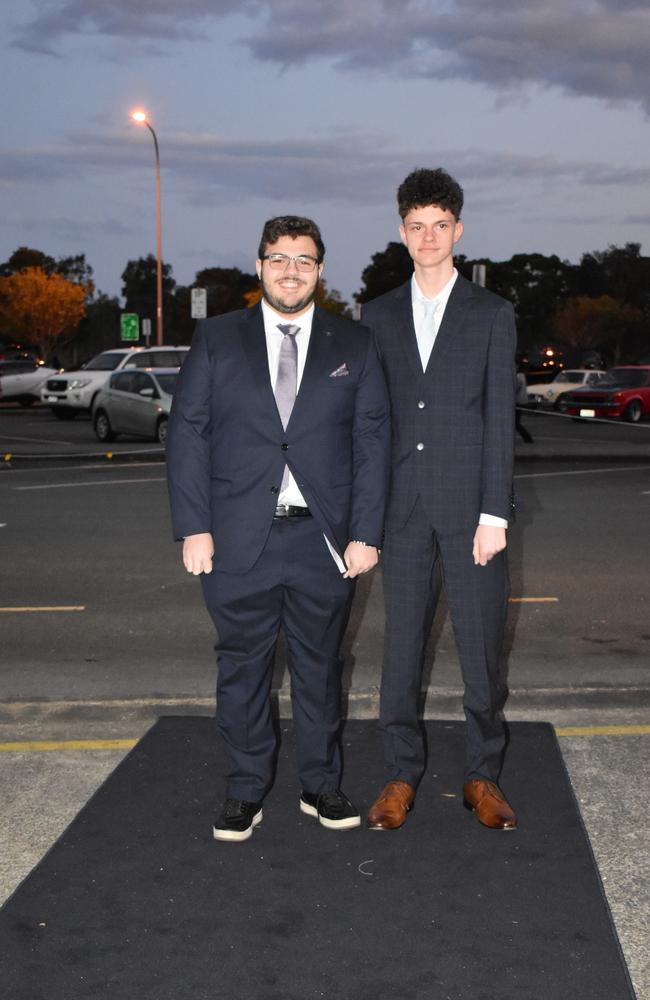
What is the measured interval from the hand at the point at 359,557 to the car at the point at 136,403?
18.7 m

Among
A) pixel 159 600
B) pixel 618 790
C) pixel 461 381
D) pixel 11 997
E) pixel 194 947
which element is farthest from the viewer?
pixel 159 600

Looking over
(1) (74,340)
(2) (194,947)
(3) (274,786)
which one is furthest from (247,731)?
(1) (74,340)

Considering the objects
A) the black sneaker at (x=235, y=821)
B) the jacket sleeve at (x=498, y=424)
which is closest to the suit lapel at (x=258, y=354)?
the jacket sleeve at (x=498, y=424)

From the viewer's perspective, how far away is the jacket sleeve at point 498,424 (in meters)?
4.46

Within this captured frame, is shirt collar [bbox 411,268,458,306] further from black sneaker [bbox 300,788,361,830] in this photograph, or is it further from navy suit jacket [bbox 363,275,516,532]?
black sneaker [bbox 300,788,361,830]

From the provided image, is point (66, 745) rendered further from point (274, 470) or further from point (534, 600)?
point (534, 600)

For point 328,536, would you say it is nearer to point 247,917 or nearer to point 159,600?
point 247,917

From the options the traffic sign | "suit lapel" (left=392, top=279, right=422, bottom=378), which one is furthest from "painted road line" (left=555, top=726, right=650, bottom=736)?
the traffic sign

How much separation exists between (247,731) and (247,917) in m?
0.81

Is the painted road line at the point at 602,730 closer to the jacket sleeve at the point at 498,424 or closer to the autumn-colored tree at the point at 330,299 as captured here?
the jacket sleeve at the point at 498,424

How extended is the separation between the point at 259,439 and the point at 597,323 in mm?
89526

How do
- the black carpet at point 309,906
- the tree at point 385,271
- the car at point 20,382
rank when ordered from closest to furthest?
the black carpet at point 309,906 → the car at point 20,382 → the tree at point 385,271

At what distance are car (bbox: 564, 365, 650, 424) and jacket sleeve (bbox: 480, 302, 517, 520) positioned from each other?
29031 millimetres

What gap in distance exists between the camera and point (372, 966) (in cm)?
356
